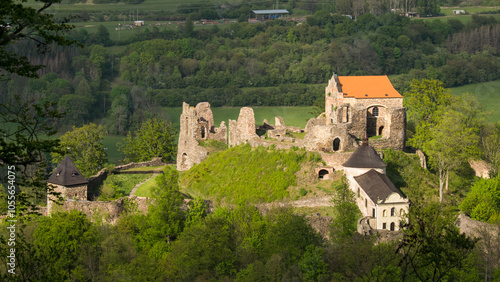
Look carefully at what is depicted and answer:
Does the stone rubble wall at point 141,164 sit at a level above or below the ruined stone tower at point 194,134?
below

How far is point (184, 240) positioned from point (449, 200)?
1778 centimetres

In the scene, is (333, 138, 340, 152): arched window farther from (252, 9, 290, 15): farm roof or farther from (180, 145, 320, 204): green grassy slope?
(252, 9, 290, 15): farm roof

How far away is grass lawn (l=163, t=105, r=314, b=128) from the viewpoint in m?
95.1

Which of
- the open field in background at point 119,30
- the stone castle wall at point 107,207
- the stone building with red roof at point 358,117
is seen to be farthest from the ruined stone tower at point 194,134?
the open field in background at point 119,30

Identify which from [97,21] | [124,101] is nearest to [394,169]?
[124,101]

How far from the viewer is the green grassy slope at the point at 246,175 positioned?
155 feet

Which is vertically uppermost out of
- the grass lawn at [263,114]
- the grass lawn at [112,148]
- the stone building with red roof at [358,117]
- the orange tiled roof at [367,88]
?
the orange tiled roof at [367,88]

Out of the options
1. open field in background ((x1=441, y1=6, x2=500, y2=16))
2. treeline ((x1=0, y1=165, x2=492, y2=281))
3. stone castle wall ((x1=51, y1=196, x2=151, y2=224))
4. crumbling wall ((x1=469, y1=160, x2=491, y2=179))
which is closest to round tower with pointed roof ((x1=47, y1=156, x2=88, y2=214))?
stone castle wall ((x1=51, y1=196, x2=151, y2=224))

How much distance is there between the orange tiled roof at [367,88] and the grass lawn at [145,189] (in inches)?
641

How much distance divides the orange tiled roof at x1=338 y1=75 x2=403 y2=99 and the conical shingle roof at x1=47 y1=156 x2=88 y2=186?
68.1 ft

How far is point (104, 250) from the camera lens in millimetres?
44812

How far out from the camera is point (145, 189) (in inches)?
2126

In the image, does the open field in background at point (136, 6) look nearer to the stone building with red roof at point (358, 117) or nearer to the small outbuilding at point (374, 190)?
the stone building with red roof at point (358, 117)

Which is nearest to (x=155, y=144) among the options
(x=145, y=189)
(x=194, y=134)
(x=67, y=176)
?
(x=194, y=134)
